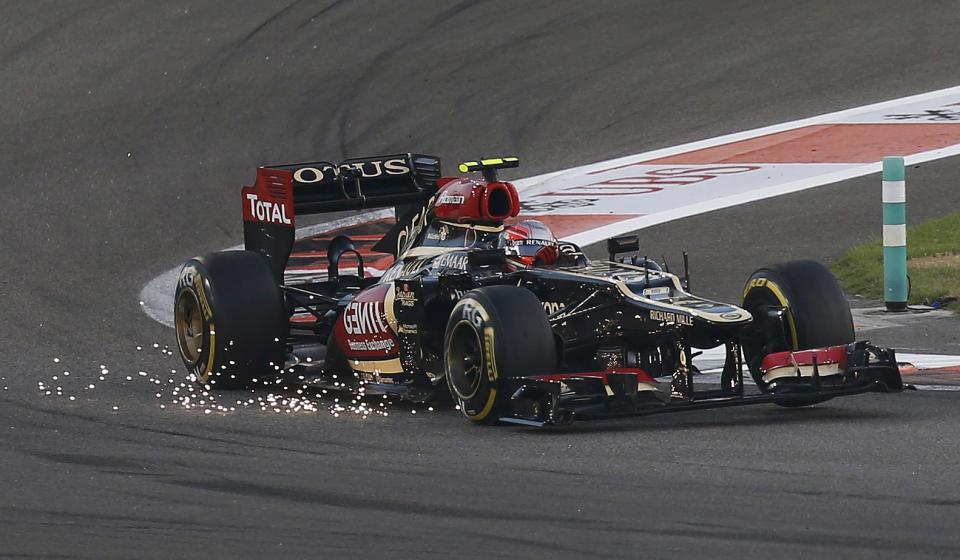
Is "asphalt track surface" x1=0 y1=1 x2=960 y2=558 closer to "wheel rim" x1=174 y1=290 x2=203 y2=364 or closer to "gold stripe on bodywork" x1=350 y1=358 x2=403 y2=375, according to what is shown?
"wheel rim" x1=174 y1=290 x2=203 y2=364

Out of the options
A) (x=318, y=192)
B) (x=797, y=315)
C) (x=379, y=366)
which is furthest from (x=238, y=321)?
(x=797, y=315)

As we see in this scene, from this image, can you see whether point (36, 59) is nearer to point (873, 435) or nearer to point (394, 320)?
point (394, 320)

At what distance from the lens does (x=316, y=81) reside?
20.1m

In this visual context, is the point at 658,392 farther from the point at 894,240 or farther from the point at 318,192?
the point at 894,240

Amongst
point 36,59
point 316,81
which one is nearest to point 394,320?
point 316,81

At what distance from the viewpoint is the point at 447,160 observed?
17562 millimetres

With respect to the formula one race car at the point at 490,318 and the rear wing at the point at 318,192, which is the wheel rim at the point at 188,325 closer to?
the formula one race car at the point at 490,318

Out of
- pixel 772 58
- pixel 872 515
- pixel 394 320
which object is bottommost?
pixel 872 515

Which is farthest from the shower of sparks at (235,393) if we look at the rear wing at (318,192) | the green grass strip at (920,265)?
the green grass strip at (920,265)

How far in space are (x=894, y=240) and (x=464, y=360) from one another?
13.3 ft

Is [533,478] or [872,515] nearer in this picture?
[872,515]

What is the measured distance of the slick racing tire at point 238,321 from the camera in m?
10.5

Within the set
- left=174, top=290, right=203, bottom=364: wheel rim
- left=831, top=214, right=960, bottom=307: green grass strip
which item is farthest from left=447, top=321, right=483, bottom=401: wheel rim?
left=831, top=214, right=960, bottom=307: green grass strip

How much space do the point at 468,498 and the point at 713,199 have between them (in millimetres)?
8713
